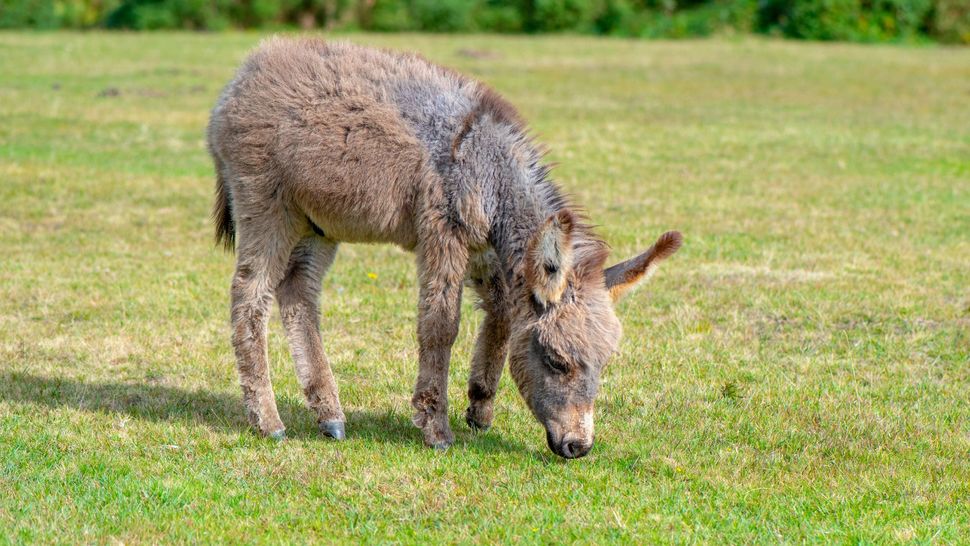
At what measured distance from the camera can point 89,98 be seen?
2116 cm

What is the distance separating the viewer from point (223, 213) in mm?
7270

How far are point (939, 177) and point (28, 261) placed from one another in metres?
12.0

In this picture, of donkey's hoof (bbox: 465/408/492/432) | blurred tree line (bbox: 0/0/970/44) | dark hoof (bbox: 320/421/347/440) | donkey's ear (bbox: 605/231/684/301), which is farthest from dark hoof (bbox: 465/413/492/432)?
blurred tree line (bbox: 0/0/970/44)

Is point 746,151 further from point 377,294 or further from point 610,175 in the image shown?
point 377,294

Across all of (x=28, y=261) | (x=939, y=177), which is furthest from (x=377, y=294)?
(x=939, y=177)

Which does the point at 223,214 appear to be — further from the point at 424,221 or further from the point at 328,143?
the point at 424,221

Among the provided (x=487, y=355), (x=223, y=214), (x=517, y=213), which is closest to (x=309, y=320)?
(x=223, y=214)

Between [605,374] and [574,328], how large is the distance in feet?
6.56

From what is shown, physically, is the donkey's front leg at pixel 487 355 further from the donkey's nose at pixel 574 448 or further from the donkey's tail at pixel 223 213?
the donkey's tail at pixel 223 213

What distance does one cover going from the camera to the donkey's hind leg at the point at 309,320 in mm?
6848

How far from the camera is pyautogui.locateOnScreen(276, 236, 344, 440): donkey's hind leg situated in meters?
6.85

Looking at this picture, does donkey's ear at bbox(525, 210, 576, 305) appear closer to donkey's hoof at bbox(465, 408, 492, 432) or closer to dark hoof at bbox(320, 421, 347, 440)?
donkey's hoof at bbox(465, 408, 492, 432)

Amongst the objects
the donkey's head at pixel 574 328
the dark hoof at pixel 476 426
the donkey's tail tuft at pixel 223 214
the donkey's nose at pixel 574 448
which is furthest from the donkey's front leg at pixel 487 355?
the donkey's tail tuft at pixel 223 214

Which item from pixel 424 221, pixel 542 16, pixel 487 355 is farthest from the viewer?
pixel 542 16
